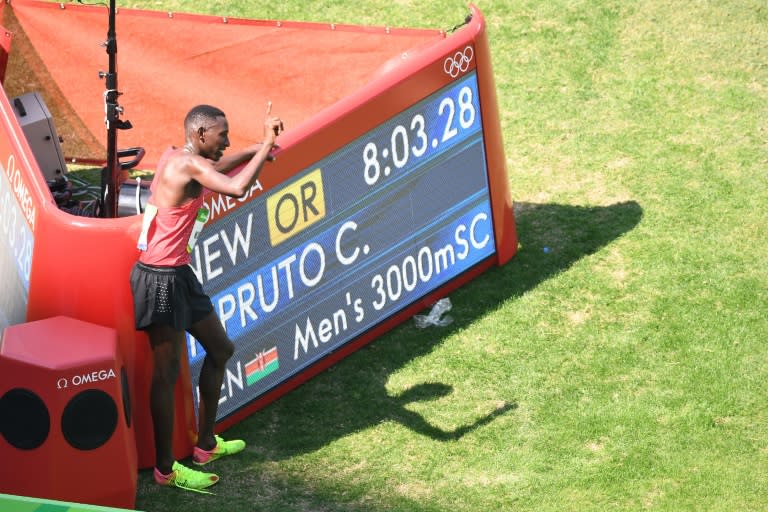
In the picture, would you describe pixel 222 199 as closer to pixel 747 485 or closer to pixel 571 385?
pixel 571 385

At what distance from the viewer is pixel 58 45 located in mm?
10656

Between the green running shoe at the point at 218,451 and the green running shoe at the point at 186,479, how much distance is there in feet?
0.57

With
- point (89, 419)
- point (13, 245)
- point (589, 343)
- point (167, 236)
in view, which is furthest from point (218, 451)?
point (589, 343)

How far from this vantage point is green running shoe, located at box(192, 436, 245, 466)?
23.3ft

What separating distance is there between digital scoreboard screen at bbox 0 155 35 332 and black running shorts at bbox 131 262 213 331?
80 cm

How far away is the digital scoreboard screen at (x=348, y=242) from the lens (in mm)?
7293

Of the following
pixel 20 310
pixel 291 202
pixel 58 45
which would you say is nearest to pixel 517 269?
pixel 291 202

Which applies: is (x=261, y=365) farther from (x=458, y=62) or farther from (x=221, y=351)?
(x=458, y=62)

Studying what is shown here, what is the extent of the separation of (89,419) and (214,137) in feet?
4.93

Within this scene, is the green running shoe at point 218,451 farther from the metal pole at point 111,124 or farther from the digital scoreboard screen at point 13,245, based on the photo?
the metal pole at point 111,124

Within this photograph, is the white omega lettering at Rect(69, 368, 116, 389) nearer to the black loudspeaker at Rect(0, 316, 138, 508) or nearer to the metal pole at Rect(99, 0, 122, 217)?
the black loudspeaker at Rect(0, 316, 138, 508)

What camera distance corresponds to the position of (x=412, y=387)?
7812mm

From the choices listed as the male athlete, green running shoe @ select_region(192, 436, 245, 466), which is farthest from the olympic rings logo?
green running shoe @ select_region(192, 436, 245, 466)

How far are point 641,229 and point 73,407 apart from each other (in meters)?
4.51
